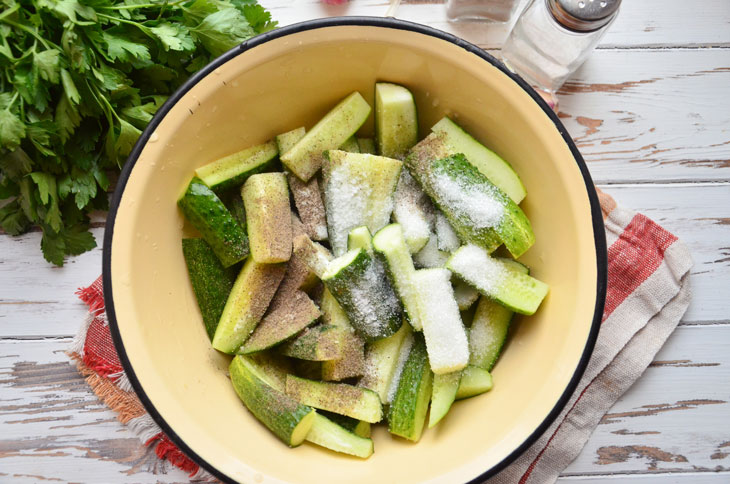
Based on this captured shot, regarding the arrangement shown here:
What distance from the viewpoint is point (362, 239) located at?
1.33 meters

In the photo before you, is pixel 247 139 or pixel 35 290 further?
pixel 35 290

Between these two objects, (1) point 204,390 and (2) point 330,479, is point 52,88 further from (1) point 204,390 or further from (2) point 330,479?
(2) point 330,479

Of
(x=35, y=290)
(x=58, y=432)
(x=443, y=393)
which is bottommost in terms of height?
(x=58, y=432)

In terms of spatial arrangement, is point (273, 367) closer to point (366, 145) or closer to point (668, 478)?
point (366, 145)

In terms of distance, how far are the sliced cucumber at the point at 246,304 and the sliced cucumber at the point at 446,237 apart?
413 millimetres

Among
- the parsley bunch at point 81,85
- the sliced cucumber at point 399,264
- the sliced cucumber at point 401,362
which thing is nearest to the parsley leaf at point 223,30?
the parsley bunch at point 81,85

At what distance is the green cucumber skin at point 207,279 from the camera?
1.39m

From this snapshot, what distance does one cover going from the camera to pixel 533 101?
1.28 metres

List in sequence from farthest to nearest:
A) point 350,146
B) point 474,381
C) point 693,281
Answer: point 693,281 → point 350,146 → point 474,381

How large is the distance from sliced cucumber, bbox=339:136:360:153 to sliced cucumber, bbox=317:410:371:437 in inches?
26.5

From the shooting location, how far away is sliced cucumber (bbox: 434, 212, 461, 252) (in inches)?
55.2

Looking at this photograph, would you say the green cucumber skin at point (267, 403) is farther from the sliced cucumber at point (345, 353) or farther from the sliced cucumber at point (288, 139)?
the sliced cucumber at point (288, 139)

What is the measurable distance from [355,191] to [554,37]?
75 cm

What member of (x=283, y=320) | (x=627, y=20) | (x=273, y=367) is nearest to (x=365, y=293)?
(x=283, y=320)
